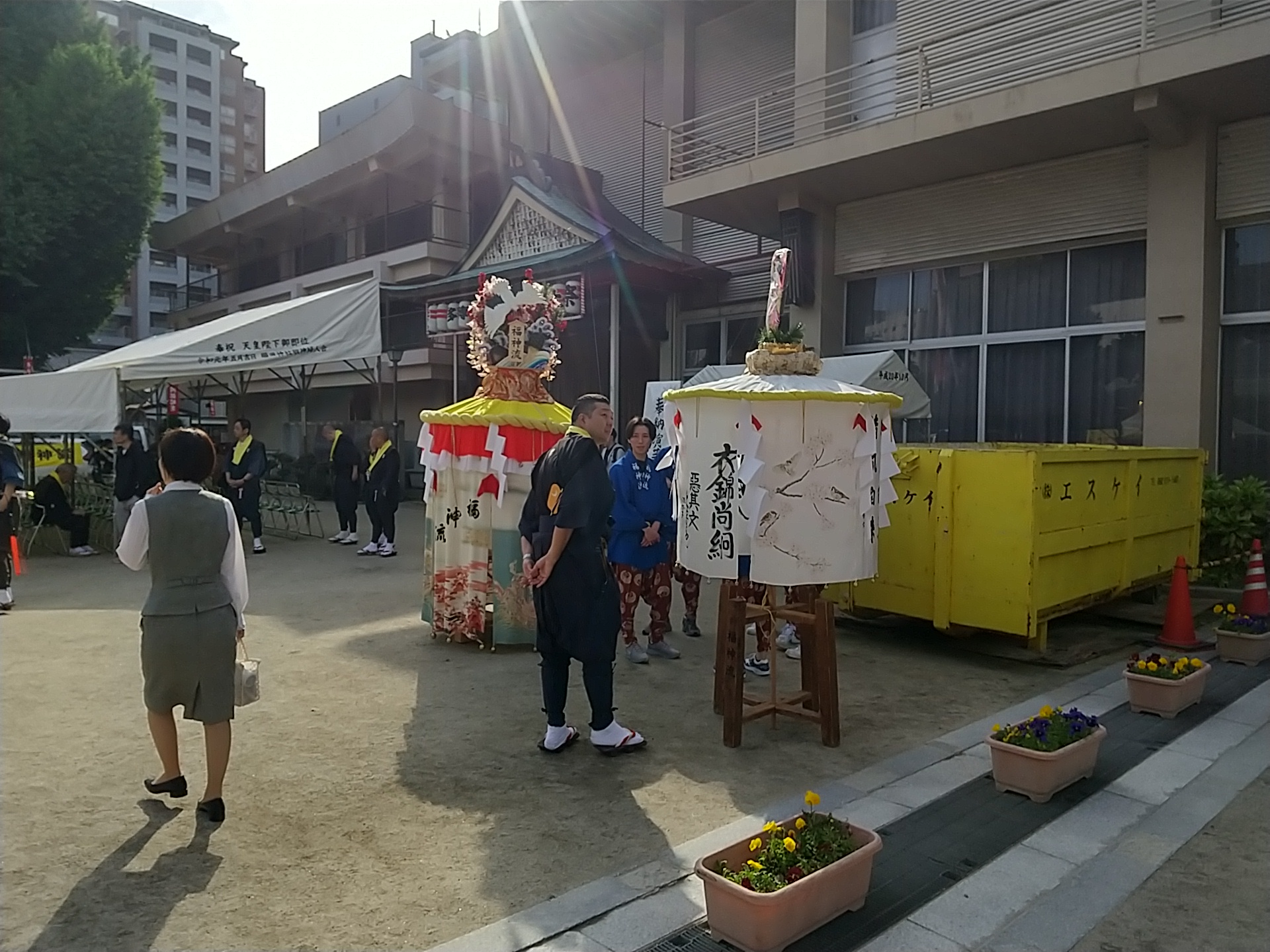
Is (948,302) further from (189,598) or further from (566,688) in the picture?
(189,598)

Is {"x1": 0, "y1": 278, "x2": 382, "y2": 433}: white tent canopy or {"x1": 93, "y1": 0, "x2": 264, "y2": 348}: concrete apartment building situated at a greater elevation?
{"x1": 93, "y1": 0, "x2": 264, "y2": 348}: concrete apartment building

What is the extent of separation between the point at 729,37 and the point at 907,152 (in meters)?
6.31

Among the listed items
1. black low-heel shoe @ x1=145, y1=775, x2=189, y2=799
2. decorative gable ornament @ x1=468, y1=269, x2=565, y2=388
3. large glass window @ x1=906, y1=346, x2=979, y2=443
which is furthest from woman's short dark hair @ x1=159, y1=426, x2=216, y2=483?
large glass window @ x1=906, y1=346, x2=979, y2=443

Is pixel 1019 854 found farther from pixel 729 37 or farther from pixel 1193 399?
pixel 729 37

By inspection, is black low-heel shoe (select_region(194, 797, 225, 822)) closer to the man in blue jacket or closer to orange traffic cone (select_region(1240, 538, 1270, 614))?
the man in blue jacket

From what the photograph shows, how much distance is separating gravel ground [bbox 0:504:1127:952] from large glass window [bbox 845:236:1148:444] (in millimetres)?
5360

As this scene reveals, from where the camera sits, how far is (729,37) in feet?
51.5

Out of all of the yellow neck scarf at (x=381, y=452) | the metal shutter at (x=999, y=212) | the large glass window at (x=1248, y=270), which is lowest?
the yellow neck scarf at (x=381, y=452)

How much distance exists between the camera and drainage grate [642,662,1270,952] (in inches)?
118

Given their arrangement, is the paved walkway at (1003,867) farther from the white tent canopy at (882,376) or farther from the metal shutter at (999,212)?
the metal shutter at (999,212)

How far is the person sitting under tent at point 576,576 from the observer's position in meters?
4.46

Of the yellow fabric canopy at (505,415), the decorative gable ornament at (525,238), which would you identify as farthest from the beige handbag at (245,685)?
the decorative gable ornament at (525,238)

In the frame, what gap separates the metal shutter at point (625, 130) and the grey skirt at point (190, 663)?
14.5 metres

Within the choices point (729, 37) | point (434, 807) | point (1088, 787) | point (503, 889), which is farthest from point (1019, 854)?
point (729, 37)
